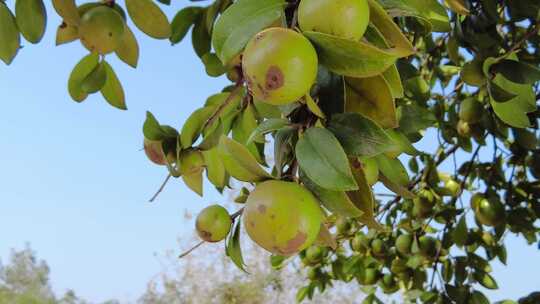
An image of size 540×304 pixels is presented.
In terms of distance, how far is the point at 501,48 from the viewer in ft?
5.12

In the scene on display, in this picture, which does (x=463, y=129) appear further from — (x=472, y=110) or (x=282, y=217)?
(x=282, y=217)

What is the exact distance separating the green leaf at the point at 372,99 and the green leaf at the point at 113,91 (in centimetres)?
58

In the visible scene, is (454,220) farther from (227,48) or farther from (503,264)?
(227,48)

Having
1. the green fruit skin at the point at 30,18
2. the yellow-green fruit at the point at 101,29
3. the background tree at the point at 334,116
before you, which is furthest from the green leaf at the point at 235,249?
the green fruit skin at the point at 30,18

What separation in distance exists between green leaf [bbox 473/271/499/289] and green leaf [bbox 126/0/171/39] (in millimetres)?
1406

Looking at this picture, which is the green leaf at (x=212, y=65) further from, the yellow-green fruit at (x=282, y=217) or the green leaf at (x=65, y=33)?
the yellow-green fruit at (x=282, y=217)

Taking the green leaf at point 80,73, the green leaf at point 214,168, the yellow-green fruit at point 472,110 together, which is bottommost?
the yellow-green fruit at point 472,110

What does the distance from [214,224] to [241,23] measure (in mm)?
262

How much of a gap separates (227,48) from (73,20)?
1.52 ft

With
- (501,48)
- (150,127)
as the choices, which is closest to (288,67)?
(150,127)

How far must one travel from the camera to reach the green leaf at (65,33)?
1.00m

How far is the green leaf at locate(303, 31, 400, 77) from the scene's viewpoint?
517 mm

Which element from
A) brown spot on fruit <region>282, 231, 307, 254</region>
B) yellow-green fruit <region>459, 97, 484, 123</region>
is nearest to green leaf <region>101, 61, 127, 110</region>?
brown spot on fruit <region>282, 231, 307, 254</region>

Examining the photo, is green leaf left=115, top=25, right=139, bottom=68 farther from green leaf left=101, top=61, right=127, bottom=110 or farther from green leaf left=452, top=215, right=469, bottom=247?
green leaf left=452, top=215, right=469, bottom=247
